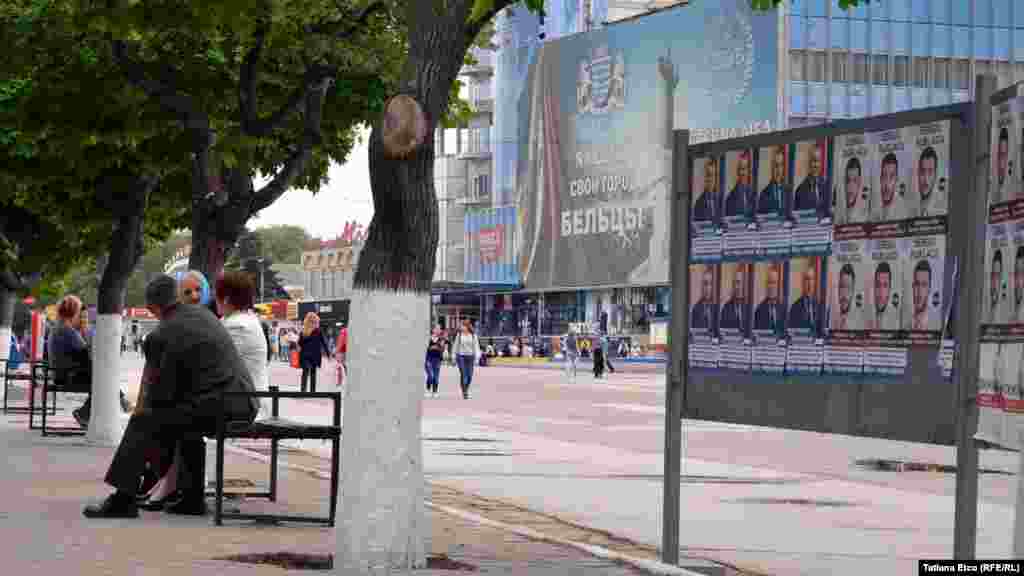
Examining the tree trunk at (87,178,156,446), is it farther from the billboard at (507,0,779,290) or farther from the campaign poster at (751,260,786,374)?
the billboard at (507,0,779,290)

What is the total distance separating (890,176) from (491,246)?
130040mm

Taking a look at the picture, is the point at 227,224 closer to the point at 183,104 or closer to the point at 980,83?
the point at 183,104

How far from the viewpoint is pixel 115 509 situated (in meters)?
12.3

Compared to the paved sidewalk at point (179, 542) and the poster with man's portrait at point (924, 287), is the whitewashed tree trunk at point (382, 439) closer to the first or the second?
the paved sidewalk at point (179, 542)

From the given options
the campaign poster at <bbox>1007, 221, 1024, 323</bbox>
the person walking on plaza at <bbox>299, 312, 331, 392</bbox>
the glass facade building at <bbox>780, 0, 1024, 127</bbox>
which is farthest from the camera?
the glass facade building at <bbox>780, 0, 1024, 127</bbox>

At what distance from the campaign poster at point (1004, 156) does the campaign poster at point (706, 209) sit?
2919 mm

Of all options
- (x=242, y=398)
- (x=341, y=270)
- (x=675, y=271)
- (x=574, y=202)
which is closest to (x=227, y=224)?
(x=242, y=398)

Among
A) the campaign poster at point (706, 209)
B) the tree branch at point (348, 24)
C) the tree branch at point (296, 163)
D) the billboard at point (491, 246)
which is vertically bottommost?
the campaign poster at point (706, 209)

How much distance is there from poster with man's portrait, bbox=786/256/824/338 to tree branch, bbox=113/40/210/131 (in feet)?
27.2

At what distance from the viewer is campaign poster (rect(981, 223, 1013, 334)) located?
24.6ft

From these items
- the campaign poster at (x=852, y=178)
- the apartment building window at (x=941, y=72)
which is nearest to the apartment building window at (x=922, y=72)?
the apartment building window at (x=941, y=72)

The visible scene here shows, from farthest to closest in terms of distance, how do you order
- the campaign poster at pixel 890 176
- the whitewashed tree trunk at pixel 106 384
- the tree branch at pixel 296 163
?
the whitewashed tree trunk at pixel 106 384, the tree branch at pixel 296 163, the campaign poster at pixel 890 176

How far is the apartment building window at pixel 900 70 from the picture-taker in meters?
105

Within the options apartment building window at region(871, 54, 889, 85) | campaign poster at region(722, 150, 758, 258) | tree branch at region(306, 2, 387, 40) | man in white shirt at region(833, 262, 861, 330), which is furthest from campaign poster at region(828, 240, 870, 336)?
apartment building window at region(871, 54, 889, 85)
